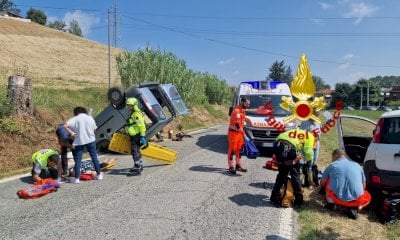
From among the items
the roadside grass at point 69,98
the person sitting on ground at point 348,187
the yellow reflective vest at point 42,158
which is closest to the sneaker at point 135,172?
the yellow reflective vest at point 42,158

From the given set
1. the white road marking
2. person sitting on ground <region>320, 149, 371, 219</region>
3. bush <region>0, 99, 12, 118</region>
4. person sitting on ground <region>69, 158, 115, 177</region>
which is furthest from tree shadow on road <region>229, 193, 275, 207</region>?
bush <region>0, 99, 12, 118</region>

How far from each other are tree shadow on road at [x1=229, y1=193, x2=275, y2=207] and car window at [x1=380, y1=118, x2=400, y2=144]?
2185 mm

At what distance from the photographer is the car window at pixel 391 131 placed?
20.3ft

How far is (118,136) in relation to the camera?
32.0 ft

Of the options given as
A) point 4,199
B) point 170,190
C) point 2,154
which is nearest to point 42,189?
point 4,199

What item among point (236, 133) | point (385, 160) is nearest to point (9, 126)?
point (236, 133)

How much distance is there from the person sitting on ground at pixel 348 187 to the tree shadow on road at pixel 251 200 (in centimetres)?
108

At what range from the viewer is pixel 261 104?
44.1 feet

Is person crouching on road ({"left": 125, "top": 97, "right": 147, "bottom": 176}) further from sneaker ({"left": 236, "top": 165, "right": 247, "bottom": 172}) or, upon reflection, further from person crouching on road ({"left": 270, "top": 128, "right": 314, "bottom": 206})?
person crouching on road ({"left": 270, "top": 128, "right": 314, "bottom": 206})

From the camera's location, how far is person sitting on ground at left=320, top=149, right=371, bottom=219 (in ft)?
19.6

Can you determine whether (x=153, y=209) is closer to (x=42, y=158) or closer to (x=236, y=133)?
(x=42, y=158)

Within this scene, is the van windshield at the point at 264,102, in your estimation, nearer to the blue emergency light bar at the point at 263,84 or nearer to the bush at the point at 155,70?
the blue emergency light bar at the point at 263,84

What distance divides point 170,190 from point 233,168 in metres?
2.16

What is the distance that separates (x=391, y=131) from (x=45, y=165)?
6.59 meters
